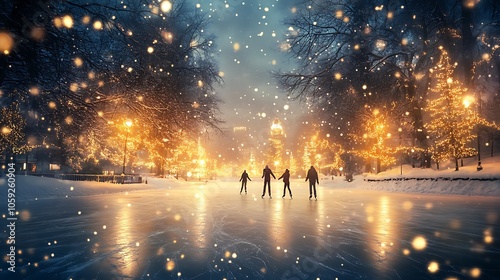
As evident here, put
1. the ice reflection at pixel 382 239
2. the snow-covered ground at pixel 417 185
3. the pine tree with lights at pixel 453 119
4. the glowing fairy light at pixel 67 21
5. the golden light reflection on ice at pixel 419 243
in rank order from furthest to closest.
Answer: the pine tree with lights at pixel 453 119
the snow-covered ground at pixel 417 185
the glowing fairy light at pixel 67 21
the golden light reflection on ice at pixel 419 243
the ice reflection at pixel 382 239

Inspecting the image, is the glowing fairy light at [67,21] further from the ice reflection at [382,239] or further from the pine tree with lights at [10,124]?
the pine tree with lights at [10,124]

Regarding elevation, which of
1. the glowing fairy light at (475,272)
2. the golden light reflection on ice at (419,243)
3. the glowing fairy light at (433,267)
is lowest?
the golden light reflection on ice at (419,243)

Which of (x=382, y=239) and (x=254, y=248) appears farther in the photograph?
(x=382, y=239)

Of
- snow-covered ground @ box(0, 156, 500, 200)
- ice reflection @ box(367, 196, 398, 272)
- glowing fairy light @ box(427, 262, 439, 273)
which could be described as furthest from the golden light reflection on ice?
snow-covered ground @ box(0, 156, 500, 200)

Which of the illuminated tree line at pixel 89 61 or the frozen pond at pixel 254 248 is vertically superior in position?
the illuminated tree line at pixel 89 61

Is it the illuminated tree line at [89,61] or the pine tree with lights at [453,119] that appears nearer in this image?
the illuminated tree line at [89,61]

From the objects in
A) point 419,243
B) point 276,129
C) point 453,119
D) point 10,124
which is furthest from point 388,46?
point 276,129

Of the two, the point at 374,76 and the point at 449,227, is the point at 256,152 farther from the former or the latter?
the point at 449,227

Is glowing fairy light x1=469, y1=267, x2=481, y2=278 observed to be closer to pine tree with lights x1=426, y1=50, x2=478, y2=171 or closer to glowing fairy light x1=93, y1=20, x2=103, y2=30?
glowing fairy light x1=93, y1=20, x2=103, y2=30

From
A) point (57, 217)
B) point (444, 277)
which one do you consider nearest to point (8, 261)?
point (57, 217)

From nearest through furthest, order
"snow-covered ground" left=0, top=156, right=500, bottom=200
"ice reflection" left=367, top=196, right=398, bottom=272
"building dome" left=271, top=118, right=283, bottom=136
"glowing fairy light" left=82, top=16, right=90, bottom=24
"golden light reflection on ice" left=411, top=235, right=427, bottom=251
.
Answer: "ice reflection" left=367, top=196, right=398, bottom=272
"golden light reflection on ice" left=411, top=235, right=427, bottom=251
"glowing fairy light" left=82, top=16, right=90, bottom=24
"snow-covered ground" left=0, top=156, right=500, bottom=200
"building dome" left=271, top=118, right=283, bottom=136

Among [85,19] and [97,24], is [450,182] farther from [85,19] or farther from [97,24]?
[85,19]

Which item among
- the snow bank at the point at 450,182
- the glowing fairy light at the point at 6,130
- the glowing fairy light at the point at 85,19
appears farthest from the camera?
the glowing fairy light at the point at 6,130

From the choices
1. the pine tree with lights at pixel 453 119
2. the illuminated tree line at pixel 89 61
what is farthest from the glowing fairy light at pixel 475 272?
the pine tree with lights at pixel 453 119
